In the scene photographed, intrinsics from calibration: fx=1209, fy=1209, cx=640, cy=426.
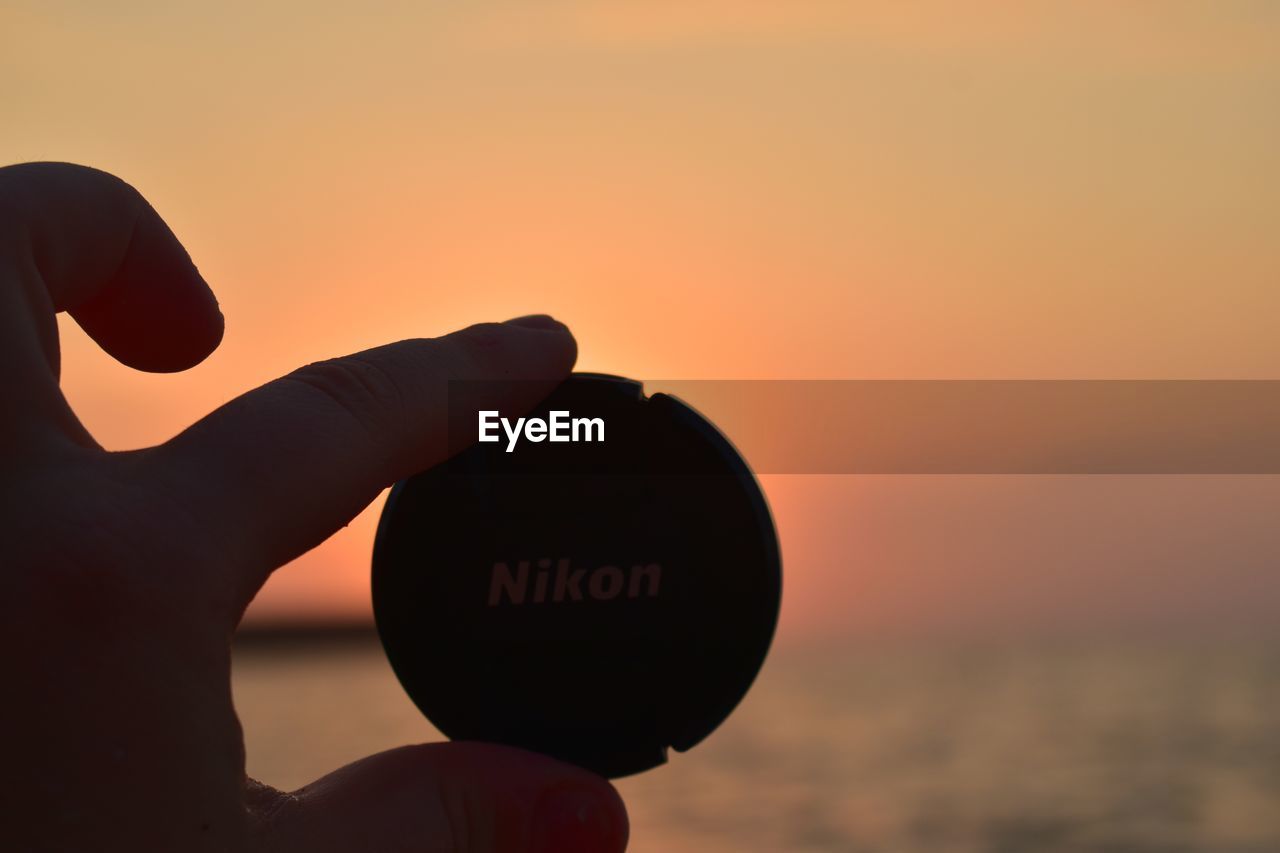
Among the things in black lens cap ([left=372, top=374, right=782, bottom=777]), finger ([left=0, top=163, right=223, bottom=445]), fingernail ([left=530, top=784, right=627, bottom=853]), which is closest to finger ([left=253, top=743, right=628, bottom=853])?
fingernail ([left=530, top=784, right=627, bottom=853])

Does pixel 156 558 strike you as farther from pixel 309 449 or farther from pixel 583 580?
pixel 583 580

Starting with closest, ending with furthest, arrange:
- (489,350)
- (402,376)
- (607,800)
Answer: (402,376) < (489,350) < (607,800)

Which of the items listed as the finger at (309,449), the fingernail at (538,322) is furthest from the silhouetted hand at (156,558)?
the fingernail at (538,322)

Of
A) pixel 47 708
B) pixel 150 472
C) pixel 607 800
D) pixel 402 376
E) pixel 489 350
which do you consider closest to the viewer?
pixel 47 708

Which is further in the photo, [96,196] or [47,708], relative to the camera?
[96,196]

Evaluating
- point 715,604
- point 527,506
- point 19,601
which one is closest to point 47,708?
point 19,601

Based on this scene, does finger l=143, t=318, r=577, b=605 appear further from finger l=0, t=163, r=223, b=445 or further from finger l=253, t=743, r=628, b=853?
finger l=253, t=743, r=628, b=853

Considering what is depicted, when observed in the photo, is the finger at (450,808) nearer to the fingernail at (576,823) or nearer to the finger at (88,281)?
the fingernail at (576,823)

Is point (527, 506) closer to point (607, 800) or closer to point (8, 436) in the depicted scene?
point (607, 800)
